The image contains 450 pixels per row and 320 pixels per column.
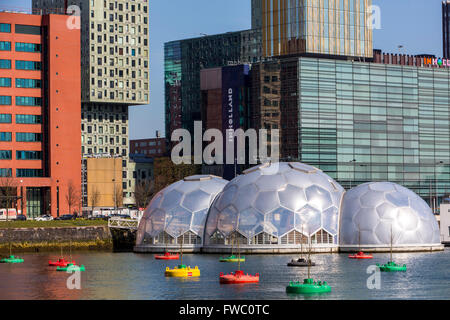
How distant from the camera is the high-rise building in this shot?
7008 inches

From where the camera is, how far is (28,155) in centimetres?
18025

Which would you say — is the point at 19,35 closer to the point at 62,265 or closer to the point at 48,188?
the point at 48,188

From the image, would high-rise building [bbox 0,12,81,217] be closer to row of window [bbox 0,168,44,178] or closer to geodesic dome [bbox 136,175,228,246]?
row of window [bbox 0,168,44,178]

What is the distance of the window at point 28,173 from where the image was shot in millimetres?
179500

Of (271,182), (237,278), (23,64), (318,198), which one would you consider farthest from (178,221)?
(23,64)

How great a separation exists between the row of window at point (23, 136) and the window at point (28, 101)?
16.7ft

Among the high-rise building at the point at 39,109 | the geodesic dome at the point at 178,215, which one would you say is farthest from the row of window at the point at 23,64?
the geodesic dome at the point at 178,215

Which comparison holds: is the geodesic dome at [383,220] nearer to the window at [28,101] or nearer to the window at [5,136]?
the window at [28,101]

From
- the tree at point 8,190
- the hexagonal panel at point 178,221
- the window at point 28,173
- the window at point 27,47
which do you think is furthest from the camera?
the window at point 28,173

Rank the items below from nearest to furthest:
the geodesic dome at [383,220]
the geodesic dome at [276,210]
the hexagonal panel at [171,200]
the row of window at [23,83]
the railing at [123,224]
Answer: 1. the geodesic dome at [276,210]
2. the geodesic dome at [383,220]
3. the hexagonal panel at [171,200]
4. the railing at [123,224]
5. the row of window at [23,83]

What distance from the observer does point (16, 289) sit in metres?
74.0

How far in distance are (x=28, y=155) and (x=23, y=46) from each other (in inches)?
746

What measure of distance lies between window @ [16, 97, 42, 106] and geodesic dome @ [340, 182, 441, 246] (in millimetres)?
83156

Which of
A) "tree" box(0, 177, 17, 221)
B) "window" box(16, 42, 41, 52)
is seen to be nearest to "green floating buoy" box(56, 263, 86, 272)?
"tree" box(0, 177, 17, 221)
